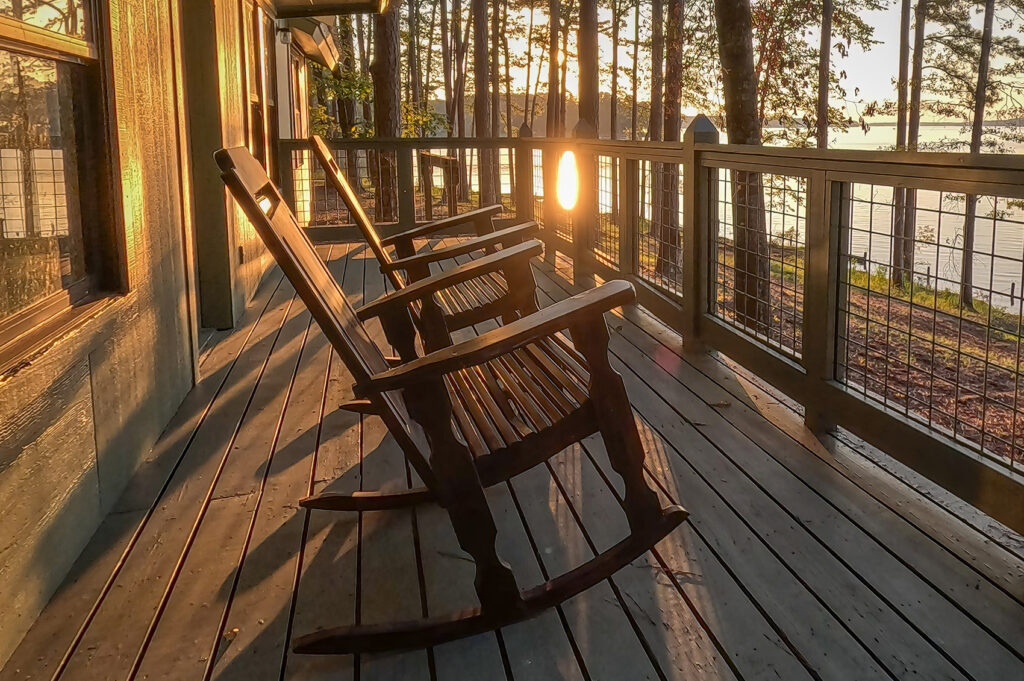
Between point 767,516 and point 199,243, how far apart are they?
3.37 meters

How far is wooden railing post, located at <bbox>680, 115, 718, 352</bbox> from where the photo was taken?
3.95 meters

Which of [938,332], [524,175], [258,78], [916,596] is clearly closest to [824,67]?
[938,332]

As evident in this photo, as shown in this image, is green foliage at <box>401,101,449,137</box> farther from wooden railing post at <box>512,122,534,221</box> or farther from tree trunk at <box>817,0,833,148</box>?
tree trunk at <box>817,0,833,148</box>

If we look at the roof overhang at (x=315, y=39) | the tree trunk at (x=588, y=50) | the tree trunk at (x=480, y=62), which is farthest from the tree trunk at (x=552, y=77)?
the roof overhang at (x=315, y=39)

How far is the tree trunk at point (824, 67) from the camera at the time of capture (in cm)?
2130

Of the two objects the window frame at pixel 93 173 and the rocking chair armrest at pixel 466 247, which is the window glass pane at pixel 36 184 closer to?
the window frame at pixel 93 173

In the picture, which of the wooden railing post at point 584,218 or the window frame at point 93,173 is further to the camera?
the wooden railing post at point 584,218

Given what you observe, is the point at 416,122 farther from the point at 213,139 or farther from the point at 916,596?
the point at 916,596

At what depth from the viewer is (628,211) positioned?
5066 millimetres

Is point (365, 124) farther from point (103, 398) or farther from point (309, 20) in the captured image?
point (103, 398)

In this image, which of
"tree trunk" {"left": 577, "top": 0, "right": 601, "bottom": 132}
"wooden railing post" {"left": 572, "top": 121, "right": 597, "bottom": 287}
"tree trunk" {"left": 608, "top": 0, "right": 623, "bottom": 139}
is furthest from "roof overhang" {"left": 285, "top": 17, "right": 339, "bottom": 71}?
"tree trunk" {"left": 608, "top": 0, "right": 623, "bottom": 139}

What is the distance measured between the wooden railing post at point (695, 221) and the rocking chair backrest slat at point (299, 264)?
77.1 inches

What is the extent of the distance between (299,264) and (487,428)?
559 millimetres

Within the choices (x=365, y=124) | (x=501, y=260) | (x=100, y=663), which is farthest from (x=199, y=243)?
(x=365, y=124)
